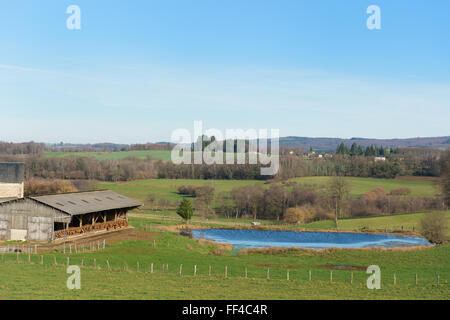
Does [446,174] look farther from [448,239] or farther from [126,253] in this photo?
[126,253]

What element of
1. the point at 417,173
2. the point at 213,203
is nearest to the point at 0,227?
the point at 213,203

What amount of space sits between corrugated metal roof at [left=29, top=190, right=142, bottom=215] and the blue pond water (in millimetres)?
→ 12566

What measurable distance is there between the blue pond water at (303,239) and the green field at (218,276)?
11.8m

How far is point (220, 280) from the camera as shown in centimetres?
2523

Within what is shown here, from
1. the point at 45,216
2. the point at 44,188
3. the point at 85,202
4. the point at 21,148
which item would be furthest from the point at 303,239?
the point at 21,148

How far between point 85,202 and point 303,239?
28.8 metres

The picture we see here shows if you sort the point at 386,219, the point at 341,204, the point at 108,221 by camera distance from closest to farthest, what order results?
1. the point at 108,221
2. the point at 386,219
3. the point at 341,204

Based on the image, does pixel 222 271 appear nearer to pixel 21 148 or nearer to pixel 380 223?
pixel 380 223

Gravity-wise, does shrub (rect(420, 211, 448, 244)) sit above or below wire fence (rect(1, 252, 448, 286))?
below

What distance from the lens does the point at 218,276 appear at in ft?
87.9

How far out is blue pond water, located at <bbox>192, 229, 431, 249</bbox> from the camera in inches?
2114

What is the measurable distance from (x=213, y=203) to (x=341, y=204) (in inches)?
968

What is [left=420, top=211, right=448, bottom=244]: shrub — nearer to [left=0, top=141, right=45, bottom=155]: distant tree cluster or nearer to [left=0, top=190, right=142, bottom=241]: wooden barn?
[left=0, top=190, right=142, bottom=241]: wooden barn

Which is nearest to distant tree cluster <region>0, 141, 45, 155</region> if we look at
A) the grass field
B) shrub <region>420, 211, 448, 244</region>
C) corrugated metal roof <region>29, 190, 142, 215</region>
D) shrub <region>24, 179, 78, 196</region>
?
the grass field
